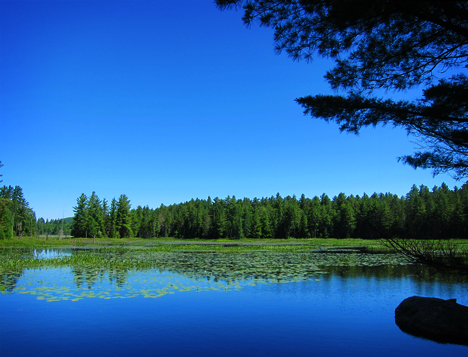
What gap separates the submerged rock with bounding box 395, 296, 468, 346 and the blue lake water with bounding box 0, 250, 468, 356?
13.7 inches

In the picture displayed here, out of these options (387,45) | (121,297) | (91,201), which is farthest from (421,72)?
(91,201)

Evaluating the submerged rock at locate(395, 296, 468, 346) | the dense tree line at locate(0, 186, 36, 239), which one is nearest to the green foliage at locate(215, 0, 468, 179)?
the submerged rock at locate(395, 296, 468, 346)

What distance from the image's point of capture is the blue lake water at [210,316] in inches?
273

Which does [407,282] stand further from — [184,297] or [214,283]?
[184,297]

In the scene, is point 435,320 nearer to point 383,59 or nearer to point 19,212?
point 383,59

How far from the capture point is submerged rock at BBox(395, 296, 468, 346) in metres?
7.71

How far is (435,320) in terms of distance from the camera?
319 inches

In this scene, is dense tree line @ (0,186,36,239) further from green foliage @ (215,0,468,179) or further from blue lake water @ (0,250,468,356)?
green foliage @ (215,0,468,179)

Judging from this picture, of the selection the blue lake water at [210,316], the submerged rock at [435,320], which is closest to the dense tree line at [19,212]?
the blue lake water at [210,316]

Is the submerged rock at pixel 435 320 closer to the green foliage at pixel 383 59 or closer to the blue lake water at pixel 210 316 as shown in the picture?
the blue lake water at pixel 210 316

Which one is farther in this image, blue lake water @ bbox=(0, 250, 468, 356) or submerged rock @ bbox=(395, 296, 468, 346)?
submerged rock @ bbox=(395, 296, 468, 346)

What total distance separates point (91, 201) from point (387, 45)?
84.7 meters

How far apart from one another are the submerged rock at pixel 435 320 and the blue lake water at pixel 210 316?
35cm

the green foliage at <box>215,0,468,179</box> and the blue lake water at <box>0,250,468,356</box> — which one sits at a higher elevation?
the green foliage at <box>215,0,468,179</box>
